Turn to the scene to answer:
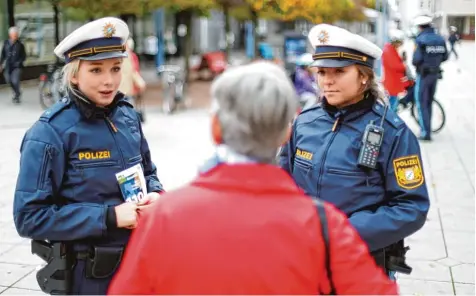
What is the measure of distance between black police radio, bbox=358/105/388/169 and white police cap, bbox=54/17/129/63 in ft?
3.56

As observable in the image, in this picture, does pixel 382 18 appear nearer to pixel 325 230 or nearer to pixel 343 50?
pixel 343 50

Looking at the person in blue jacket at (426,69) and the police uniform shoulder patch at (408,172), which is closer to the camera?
the police uniform shoulder patch at (408,172)

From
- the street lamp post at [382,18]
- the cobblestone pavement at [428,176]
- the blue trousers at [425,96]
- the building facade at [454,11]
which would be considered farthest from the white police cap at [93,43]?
the blue trousers at [425,96]

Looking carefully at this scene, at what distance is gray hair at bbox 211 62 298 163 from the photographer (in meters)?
1.65

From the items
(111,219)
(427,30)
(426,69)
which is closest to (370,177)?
(111,219)

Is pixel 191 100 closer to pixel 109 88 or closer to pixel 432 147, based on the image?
pixel 432 147

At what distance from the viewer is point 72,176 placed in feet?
8.87

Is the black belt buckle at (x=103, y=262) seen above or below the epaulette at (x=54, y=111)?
below

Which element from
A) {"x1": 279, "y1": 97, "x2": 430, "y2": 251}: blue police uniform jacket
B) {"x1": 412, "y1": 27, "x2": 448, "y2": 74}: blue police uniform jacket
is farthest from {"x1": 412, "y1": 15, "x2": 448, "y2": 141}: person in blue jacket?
{"x1": 279, "y1": 97, "x2": 430, "y2": 251}: blue police uniform jacket

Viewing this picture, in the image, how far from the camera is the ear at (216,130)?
1.70 metres

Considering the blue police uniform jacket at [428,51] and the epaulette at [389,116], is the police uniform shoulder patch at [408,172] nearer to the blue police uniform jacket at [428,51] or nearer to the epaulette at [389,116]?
the epaulette at [389,116]

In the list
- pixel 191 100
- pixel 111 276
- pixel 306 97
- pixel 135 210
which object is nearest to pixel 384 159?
pixel 135 210

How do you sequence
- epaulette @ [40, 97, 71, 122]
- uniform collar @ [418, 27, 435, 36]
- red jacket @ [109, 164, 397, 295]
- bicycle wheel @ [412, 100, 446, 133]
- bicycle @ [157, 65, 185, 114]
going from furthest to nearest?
1. bicycle @ [157, 65, 185, 114]
2. bicycle wheel @ [412, 100, 446, 133]
3. uniform collar @ [418, 27, 435, 36]
4. epaulette @ [40, 97, 71, 122]
5. red jacket @ [109, 164, 397, 295]

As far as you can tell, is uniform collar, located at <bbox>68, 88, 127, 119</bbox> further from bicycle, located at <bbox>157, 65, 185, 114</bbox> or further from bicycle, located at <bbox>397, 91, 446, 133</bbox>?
bicycle, located at <bbox>157, 65, 185, 114</bbox>
